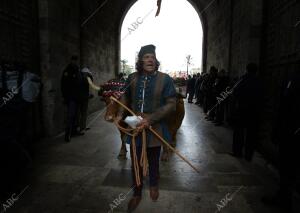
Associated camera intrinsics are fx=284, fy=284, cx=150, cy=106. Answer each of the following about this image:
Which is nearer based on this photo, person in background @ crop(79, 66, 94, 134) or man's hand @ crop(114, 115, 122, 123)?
man's hand @ crop(114, 115, 122, 123)

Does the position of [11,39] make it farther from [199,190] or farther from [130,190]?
[199,190]

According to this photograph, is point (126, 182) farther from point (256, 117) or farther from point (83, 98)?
point (83, 98)

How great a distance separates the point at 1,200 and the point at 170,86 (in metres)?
2.33

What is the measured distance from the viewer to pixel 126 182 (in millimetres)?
3760

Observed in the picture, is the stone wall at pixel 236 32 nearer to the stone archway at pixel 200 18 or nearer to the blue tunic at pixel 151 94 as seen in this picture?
the stone archway at pixel 200 18

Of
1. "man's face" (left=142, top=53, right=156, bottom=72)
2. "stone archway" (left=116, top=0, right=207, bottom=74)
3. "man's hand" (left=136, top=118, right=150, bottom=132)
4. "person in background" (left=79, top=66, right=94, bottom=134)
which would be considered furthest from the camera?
"stone archway" (left=116, top=0, right=207, bottom=74)

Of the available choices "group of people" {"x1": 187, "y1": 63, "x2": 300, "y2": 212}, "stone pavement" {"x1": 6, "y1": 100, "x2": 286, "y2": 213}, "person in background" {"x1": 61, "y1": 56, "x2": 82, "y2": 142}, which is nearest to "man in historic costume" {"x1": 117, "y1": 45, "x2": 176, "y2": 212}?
"stone pavement" {"x1": 6, "y1": 100, "x2": 286, "y2": 213}

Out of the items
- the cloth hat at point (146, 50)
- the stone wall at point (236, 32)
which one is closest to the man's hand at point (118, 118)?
the cloth hat at point (146, 50)

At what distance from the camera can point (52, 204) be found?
10.2 ft

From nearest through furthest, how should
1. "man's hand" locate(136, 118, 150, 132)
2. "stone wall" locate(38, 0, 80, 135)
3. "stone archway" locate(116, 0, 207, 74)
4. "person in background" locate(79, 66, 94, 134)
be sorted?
"man's hand" locate(136, 118, 150, 132)
"stone wall" locate(38, 0, 80, 135)
"person in background" locate(79, 66, 94, 134)
"stone archway" locate(116, 0, 207, 74)

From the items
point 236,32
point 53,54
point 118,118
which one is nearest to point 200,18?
point 236,32

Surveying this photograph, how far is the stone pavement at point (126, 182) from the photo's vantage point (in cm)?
309

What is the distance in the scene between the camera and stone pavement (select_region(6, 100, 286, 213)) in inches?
122

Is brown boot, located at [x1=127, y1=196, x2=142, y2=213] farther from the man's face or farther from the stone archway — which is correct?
the stone archway
